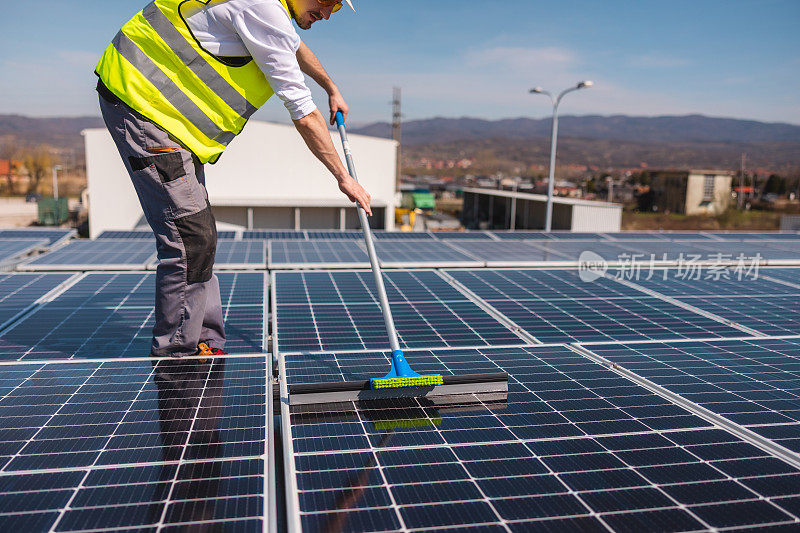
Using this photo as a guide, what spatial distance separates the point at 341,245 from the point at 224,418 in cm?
697

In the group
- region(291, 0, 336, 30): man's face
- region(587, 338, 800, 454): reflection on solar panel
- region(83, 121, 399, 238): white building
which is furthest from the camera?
region(83, 121, 399, 238): white building

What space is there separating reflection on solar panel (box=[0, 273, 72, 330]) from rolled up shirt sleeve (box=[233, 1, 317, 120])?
2.96 metres

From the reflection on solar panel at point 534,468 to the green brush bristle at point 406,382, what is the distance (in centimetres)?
10

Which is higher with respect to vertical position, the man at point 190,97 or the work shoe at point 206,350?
Result: the man at point 190,97

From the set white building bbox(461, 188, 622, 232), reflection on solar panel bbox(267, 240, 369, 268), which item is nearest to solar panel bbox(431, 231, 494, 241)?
reflection on solar panel bbox(267, 240, 369, 268)

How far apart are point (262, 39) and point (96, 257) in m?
5.74

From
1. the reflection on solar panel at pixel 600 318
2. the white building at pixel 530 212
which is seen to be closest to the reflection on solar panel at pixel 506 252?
the reflection on solar panel at pixel 600 318

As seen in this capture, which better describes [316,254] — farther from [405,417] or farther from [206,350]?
[405,417]

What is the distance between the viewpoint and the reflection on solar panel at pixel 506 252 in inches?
330

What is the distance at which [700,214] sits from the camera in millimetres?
66812

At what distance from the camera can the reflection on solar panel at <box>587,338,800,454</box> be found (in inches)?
120

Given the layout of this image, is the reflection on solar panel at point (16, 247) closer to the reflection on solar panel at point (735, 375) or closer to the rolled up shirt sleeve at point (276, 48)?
the rolled up shirt sleeve at point (276, 48)

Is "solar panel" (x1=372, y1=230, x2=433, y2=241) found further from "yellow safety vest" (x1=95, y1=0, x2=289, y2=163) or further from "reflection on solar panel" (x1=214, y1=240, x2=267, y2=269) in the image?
"yellow safety vest" (x1=95, y1=0, x2=289, y2=163)

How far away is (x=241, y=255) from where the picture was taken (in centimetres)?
834
